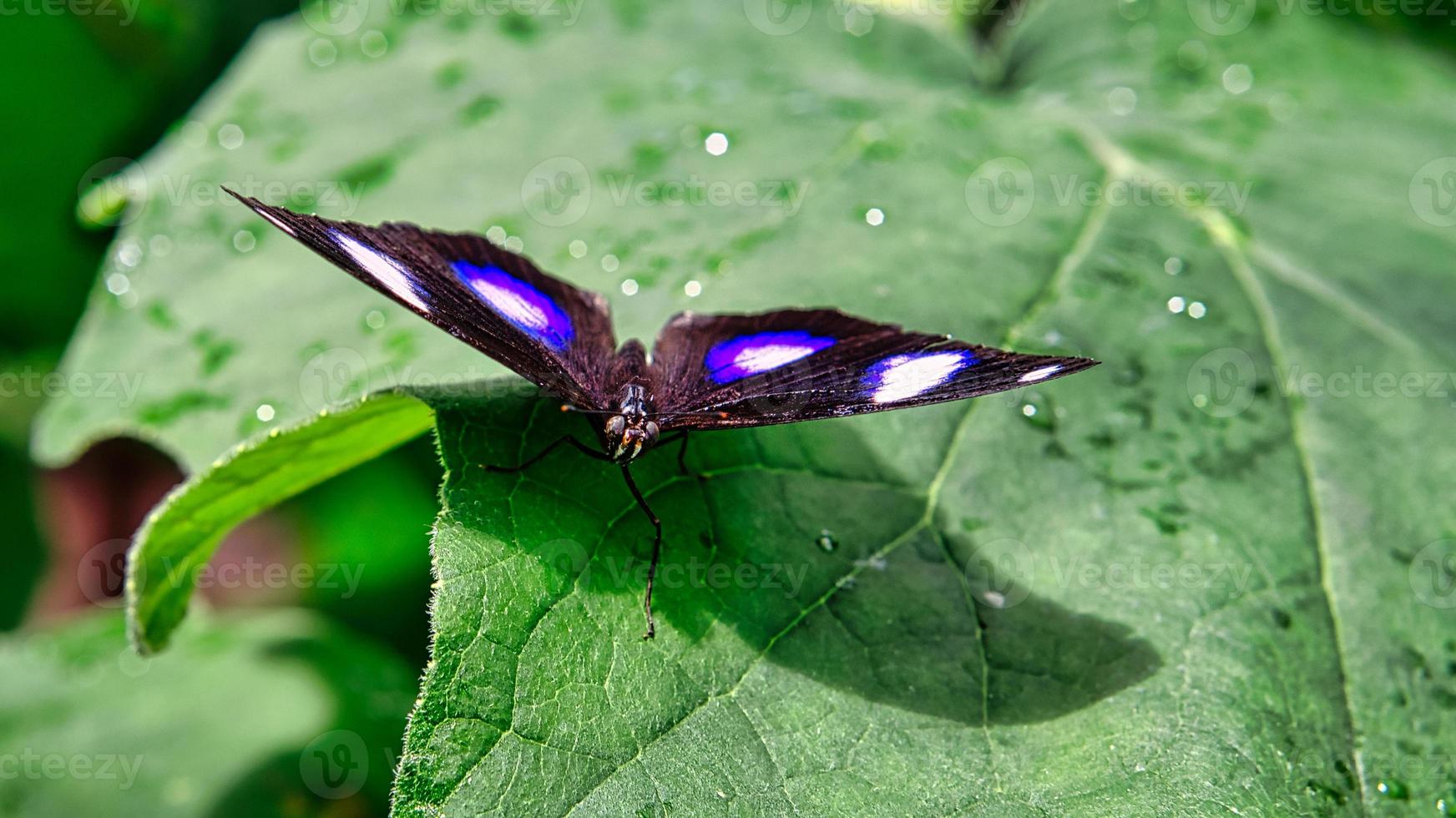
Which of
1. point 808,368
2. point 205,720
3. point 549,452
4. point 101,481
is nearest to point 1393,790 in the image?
point 808,368

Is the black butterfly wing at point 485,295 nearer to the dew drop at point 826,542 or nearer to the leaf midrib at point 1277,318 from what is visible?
the dew drop at point 826,542

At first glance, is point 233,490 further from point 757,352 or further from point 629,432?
point 757,352

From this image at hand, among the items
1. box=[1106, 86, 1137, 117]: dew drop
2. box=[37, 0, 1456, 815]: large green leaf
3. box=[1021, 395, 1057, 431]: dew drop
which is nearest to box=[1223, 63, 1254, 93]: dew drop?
box=[37, 0, 1456, 815]: large green leaf

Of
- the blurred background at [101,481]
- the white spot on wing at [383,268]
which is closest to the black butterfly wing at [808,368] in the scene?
the white spot on wing at [383,268]

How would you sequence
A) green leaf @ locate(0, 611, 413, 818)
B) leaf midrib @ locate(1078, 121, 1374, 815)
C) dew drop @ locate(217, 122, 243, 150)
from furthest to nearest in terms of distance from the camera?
dew drop @ locate(217, 122, 243, 150) → green leaf @ locate(0, 611, 413, 818) → leaf midrib @ locate(1078, 121, 1374, 815)

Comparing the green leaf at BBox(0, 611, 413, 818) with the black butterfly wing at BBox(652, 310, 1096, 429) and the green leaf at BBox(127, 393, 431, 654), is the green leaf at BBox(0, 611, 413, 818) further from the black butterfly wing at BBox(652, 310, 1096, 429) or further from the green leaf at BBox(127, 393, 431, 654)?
the black butterfly wing at BBox(652, 310, 1096, 429)
